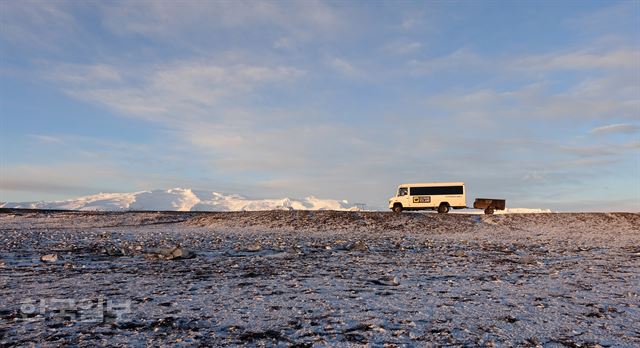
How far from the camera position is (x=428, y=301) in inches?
295

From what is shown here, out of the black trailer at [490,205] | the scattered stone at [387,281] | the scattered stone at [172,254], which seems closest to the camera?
the scattered stone at [387,281]

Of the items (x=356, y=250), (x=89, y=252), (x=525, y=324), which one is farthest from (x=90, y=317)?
(x=356, y=250)

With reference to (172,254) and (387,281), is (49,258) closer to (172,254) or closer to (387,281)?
(172,254)

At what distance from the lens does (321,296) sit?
307 inches

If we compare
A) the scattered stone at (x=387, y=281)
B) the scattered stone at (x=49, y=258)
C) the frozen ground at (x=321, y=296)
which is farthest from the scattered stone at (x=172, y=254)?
the scattered stone at (x=387, y=281)

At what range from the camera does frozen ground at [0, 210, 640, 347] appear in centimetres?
556

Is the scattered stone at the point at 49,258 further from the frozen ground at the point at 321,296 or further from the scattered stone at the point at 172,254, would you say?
the scattered stone at the point at 172,254

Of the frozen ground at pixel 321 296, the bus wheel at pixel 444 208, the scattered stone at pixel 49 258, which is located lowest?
the frozen ground at pixel 321 296

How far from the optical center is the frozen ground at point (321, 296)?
5559mm


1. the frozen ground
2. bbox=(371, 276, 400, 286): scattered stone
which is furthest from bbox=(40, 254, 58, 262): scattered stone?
bbox=(371, 276, 400, 286): scattered stone

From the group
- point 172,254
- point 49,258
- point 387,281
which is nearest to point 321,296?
point 387,281

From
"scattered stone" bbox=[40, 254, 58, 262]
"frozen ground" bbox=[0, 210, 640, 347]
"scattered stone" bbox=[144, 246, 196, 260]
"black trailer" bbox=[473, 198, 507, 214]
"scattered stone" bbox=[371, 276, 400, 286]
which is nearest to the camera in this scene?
"frozen ground" bbox=[0, 210, 640, 347]

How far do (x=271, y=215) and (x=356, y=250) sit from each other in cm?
1703

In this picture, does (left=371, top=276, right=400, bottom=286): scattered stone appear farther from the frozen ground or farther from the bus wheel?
the bus wheel
